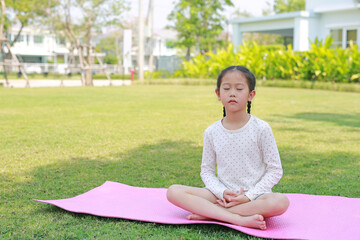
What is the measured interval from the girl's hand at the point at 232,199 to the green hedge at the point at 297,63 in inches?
541

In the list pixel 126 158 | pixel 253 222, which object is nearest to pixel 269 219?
pixel 253 222

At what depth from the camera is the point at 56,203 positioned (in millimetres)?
3004

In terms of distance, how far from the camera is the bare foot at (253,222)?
257 cm

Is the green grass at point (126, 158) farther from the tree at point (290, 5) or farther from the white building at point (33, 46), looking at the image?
the white building at point (33, 46)

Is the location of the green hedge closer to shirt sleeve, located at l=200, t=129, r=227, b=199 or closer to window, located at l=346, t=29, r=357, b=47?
window, located at l=346, t=29, r=357, b=47

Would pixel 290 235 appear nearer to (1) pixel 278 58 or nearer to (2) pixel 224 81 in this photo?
(2) pixel 224 81

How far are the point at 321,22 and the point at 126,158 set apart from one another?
19886 mm

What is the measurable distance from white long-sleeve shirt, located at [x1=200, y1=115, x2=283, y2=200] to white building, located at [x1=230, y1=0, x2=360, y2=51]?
1842 centimetres

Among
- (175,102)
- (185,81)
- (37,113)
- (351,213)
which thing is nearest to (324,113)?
(175,102)

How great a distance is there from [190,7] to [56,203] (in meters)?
Result: 28.3

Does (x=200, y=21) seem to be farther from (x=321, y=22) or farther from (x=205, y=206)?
(x=205, y=206)

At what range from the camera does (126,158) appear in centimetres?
476

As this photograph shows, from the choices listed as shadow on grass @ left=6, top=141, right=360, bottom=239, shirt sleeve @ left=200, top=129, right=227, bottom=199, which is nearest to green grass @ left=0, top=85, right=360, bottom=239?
shadow on grass @ left=6, top=141, right=360, bottom=239

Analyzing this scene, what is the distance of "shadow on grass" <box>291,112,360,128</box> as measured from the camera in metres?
7.41
